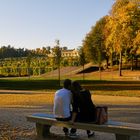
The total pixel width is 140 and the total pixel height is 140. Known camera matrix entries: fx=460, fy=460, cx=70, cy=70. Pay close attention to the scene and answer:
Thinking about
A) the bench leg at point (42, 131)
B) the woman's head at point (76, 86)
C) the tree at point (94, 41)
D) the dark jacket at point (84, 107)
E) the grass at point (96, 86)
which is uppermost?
the tree at point (94, 41)

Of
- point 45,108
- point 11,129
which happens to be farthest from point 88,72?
point 11,129

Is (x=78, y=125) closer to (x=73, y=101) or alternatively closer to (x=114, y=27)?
(x=73, y=101)

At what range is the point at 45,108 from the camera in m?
21.2

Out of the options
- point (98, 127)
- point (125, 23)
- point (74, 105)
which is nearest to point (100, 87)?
point (125, 23)

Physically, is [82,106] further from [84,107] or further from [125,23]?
[125,23]

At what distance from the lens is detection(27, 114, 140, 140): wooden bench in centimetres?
1061

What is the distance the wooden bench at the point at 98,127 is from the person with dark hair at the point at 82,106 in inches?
9.7

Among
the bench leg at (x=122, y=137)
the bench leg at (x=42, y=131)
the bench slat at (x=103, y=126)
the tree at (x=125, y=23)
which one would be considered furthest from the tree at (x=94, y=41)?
the bench leg at (x=122, y=137)

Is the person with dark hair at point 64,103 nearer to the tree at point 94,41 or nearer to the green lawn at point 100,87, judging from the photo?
the green lawn at point 100,87

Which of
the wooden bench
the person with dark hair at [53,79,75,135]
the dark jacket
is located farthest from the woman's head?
the wooden bench

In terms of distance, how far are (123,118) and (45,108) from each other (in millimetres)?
5333

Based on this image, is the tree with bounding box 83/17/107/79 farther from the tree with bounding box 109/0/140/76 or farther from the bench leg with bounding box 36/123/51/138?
the bench leg with bounding box 36/123/51/138

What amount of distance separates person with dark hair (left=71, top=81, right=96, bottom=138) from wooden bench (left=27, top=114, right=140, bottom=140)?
25 centimetres

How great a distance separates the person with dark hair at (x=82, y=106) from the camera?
11664mm
